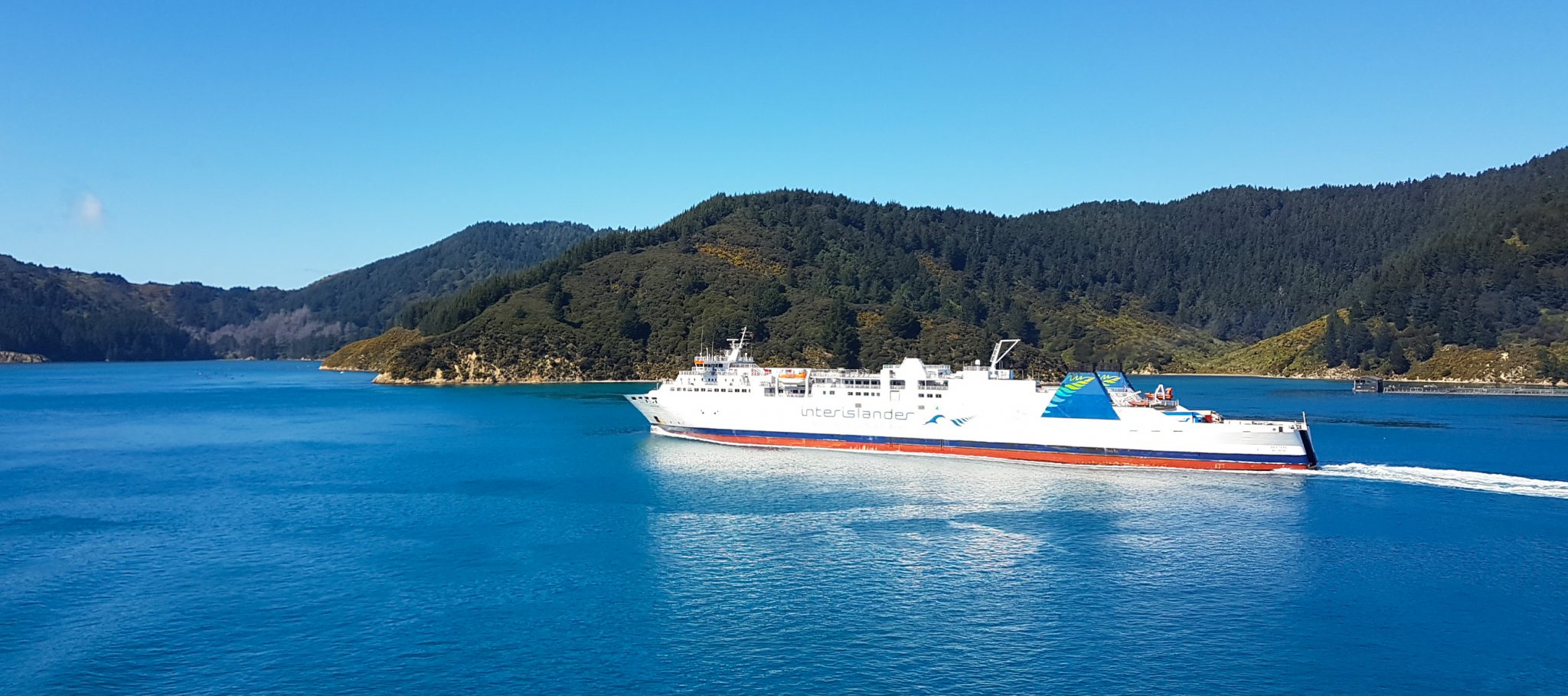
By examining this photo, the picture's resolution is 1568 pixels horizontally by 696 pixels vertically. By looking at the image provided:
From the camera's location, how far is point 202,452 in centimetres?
7475

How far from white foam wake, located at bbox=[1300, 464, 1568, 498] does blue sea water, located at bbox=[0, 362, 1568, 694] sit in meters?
0.44

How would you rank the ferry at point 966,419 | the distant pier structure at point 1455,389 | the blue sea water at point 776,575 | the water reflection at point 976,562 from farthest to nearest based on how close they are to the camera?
the distant pier structure at point 1455,389 → the ferry at point 966,419 → the water reflection at point 976,562 → the blue sea water at point 776,575

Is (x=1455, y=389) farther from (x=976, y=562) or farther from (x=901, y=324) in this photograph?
(x=976, y=562)

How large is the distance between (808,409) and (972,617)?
4160 centimetres

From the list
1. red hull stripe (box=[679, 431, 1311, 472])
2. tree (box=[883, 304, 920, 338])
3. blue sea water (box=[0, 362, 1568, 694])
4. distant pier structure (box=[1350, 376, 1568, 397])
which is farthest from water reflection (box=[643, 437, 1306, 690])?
tree (box=[883, 304, 920, 338])

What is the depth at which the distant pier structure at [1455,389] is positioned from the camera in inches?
5645

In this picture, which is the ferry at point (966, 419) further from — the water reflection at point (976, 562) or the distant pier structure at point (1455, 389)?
the distant pier structure at point (1455, 389)

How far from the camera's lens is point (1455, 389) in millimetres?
150000

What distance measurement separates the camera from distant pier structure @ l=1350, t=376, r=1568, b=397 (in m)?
143

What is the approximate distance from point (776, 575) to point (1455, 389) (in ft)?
503

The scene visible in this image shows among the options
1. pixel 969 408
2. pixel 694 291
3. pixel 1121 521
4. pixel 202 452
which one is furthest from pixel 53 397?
pixel 1121 521

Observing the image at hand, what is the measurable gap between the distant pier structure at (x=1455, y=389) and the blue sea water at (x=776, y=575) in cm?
8884

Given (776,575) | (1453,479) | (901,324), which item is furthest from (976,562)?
(901,324)

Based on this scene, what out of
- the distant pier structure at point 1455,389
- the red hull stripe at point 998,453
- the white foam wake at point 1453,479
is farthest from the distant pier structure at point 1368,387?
the red hull stripe at point 998,453
